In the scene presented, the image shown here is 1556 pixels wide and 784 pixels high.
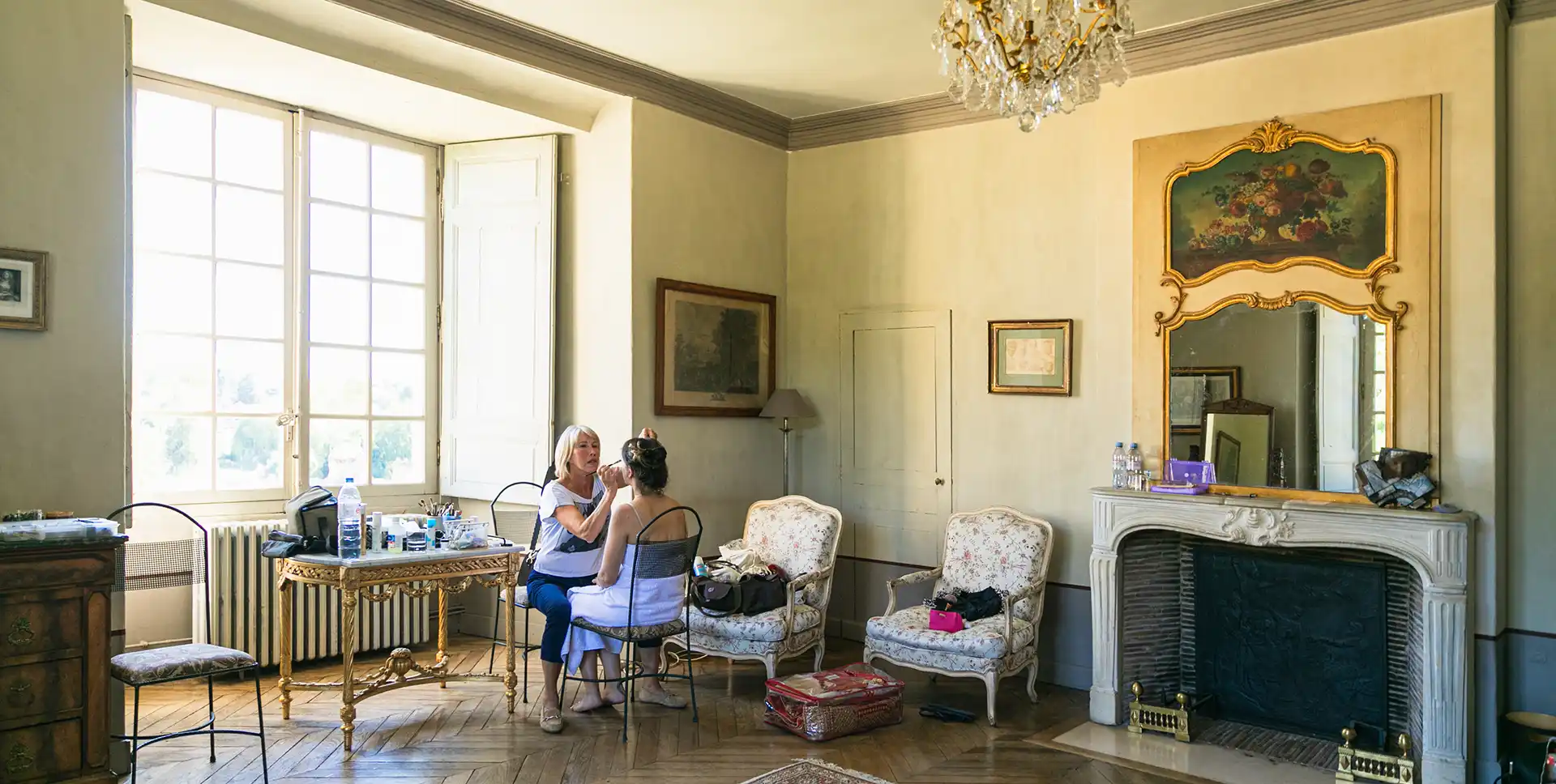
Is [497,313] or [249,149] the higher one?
[249,149]

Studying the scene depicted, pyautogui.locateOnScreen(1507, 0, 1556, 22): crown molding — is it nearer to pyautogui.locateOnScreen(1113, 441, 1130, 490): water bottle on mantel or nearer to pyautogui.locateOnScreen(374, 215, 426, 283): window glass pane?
pyautogui.locateOnScreen(1113, 441, 1130, 490): water bottle on mantel

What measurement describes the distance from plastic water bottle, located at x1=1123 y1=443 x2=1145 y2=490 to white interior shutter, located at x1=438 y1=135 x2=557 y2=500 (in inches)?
124

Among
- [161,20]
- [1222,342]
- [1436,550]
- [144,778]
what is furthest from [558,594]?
[1436,550]

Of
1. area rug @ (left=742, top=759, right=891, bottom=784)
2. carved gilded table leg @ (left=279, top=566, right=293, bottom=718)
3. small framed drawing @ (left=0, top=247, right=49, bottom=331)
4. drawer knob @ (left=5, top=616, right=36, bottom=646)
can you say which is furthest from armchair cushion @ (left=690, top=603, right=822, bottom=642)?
small framed drawing @ (left=0, top=247, right=49, bottom=331)

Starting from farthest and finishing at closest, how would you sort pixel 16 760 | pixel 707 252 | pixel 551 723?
pixel 707 252 → pixel 551 723 → pixel 16 760

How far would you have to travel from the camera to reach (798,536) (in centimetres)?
589

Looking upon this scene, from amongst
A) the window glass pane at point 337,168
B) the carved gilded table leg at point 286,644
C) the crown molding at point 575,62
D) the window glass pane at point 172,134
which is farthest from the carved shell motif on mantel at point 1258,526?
the window glass pane at point 172,134

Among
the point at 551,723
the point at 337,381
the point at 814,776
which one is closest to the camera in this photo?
the point at 814,776

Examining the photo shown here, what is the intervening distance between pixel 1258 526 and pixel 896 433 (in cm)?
230

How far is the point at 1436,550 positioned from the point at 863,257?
11.6 feet

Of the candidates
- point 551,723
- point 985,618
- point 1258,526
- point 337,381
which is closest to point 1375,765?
point 1258,526

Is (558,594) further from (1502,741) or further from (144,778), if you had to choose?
(1502,741)

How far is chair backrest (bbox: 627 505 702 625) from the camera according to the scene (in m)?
4.51

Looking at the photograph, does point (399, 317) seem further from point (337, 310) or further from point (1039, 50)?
point (1039, 50)
